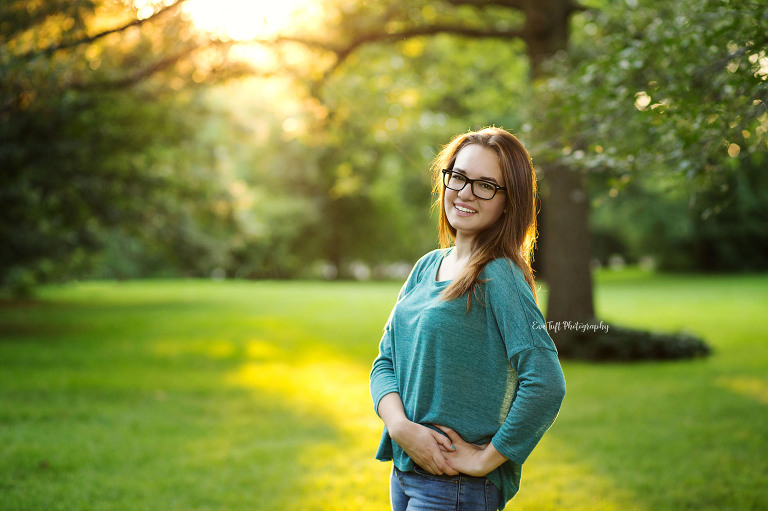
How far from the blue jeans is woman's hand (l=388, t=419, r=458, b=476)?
0.04 metres

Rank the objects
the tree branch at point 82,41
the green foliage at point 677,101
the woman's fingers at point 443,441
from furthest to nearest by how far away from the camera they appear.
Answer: the tree branch at point 82,41 < the green foliage at point 677,101 < the woman's fingers at point 443,441

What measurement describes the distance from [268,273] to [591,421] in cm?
3328

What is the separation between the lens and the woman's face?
2146 millimetres

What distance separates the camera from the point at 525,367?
6.36 feet

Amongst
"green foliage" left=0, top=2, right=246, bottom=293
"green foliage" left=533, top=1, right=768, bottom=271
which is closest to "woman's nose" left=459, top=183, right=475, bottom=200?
"green foliage" left=533, top=1, right=768, bottom=271

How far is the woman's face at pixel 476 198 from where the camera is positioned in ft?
7.04

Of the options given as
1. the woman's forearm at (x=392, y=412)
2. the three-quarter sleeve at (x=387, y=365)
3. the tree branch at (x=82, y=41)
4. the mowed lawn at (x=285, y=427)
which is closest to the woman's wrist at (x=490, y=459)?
the woman's forearm at (x=392, y=412)

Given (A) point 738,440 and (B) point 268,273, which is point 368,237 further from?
(A) point 738,440

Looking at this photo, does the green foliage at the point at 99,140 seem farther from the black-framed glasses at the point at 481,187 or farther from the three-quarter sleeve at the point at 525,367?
the three-quarter sleeve at the point at 525,367

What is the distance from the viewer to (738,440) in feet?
19.5

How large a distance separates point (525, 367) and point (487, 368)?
153mm

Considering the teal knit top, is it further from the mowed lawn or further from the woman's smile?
the mowed lawn

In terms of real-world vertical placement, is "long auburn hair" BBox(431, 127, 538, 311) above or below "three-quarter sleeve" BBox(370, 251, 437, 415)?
above

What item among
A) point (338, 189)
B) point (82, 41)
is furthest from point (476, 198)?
point (338, 189)
